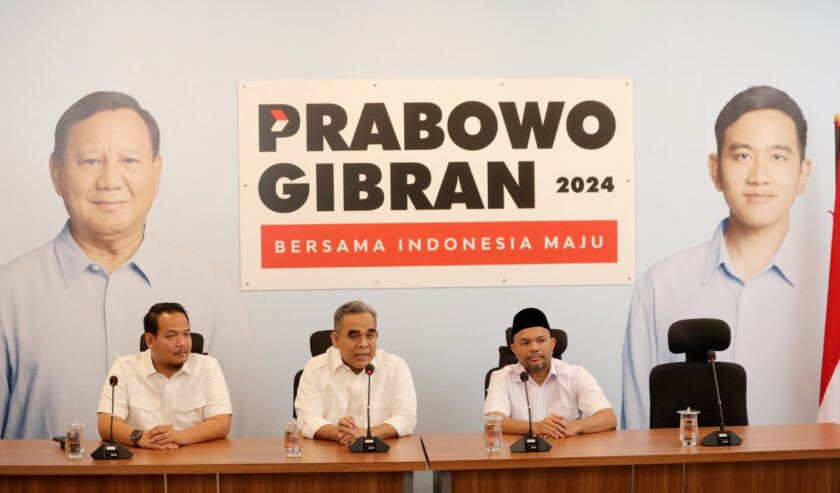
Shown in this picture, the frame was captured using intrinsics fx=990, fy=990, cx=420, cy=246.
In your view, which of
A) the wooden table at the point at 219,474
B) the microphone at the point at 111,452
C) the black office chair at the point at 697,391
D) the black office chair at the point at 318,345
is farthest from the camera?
the black office chair at the point at 318,345

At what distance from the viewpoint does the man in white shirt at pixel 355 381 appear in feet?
14.9

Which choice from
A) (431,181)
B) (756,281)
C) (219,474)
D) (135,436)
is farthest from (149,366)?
(756,281)

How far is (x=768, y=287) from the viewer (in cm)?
603

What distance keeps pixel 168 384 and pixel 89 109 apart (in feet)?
6.71

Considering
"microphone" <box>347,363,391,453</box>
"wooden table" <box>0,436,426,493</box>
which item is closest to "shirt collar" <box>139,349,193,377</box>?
"wooden table" <box>0,436,426,493</box>

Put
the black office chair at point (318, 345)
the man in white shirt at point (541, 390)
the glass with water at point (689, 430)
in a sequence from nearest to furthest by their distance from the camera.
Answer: the glass with water at point (689, 430) → the man in white shirt at point (541, 390) → the black office chair at point (318, 345)

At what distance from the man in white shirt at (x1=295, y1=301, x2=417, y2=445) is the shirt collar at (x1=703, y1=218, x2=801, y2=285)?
2328mm

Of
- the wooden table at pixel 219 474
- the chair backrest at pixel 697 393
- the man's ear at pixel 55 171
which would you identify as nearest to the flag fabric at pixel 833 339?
the chair backrest at pixel 697 393

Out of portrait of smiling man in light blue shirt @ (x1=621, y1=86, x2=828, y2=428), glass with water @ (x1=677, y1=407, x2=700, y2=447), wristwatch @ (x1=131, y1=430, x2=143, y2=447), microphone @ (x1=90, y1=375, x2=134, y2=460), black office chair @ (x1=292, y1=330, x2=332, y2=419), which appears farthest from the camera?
portrait of smiling man in light blue shirt @ (x1=621, y1=86, x2=828, y2=428)

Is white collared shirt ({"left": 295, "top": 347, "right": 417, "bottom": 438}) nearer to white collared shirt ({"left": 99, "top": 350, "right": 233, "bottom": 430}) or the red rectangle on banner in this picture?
white collared shirt ({"left": 99, "top": 350, "right": 233, "bottom": 430})

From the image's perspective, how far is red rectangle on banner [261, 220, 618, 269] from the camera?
19.2 feet

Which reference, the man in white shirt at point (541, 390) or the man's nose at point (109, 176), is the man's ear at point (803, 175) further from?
the man's nose at point (109, 176)

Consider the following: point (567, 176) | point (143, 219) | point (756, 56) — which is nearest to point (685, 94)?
point (756, 56)

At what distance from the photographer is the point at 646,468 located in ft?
12.6
